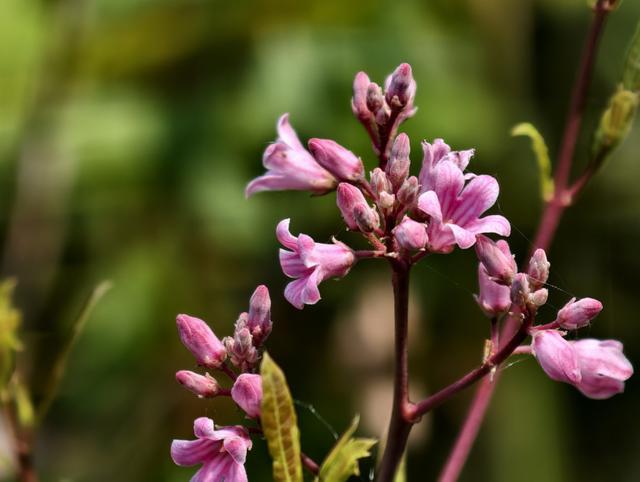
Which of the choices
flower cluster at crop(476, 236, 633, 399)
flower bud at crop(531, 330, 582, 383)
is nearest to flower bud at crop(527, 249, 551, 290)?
flower cluster at crop(476, 236, 633, 399)

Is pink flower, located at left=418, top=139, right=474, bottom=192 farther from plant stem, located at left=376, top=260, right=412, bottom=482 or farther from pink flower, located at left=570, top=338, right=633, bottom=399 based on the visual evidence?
pink flower, located at left=570, top=338, right=633, bottom=399

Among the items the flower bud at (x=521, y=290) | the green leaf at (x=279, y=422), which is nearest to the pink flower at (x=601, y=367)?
the flower bud at (x=521, y=290)

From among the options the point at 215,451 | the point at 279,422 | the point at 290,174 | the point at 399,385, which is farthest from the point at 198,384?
the point at 290,174

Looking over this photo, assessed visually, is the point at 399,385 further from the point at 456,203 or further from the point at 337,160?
the point at 337,160

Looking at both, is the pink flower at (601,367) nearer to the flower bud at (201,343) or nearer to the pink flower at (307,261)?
the pink flower at (307,261)

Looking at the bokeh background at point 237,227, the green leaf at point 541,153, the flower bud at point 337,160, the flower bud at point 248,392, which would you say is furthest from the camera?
the bokeh background at point 237,227

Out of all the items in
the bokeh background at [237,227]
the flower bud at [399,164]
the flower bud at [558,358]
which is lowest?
the bokeh background at [237,227]

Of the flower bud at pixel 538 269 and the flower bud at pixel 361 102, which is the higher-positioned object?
the flower bud at pixel 361 102

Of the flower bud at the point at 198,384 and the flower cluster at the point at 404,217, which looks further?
the flower bud at the point at 198,384

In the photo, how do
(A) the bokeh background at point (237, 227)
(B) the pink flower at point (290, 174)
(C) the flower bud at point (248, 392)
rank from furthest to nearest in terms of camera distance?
(A) the bokeh background at point (237, 227)
(B) the pink flower at point (290, 174)
(C) the flower bud at point (248, 392)
